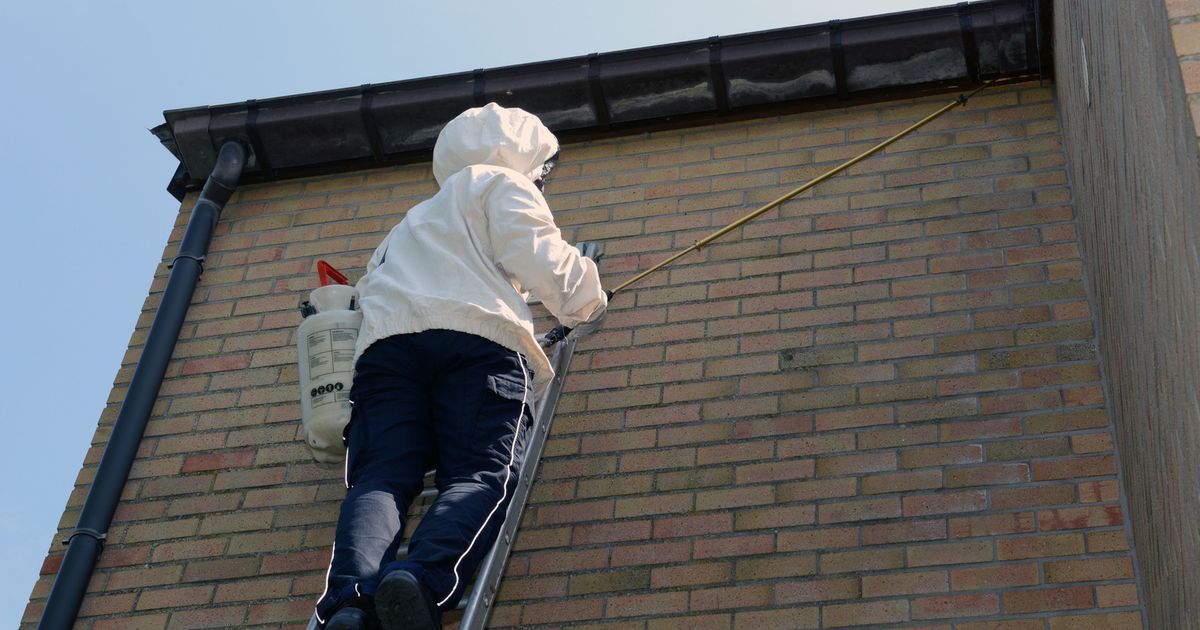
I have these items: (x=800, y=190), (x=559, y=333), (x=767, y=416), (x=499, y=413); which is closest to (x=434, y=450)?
(x=499, y=413)

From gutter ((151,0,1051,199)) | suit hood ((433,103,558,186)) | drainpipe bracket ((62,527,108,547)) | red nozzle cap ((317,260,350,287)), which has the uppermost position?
gutter ((151,0,1051,199))

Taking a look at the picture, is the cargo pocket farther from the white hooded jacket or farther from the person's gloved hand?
the person's gloved hand

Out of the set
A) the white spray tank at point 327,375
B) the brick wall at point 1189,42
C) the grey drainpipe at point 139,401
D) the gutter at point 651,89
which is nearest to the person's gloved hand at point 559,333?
the white spray tank at point 327,375

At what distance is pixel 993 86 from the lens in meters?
6.38

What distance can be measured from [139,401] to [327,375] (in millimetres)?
1346

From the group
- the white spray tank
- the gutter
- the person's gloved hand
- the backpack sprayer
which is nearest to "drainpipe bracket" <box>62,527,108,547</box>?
the white spray tank

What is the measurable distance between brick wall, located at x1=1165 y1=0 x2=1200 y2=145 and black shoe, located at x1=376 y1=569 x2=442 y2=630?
7.15 ft

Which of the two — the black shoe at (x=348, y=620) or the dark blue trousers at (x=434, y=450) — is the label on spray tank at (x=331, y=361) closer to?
the dark blue trousers at (x=434, y=450)

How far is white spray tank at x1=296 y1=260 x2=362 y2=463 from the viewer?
202 inches

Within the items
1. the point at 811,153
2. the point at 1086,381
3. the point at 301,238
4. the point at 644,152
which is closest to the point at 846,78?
the point at 811,153

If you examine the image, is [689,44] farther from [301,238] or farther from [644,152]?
[301,238]

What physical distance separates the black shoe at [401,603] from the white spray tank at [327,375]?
1.17 m

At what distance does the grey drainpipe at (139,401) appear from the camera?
5.58m

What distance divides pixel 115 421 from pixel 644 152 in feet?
7.94
